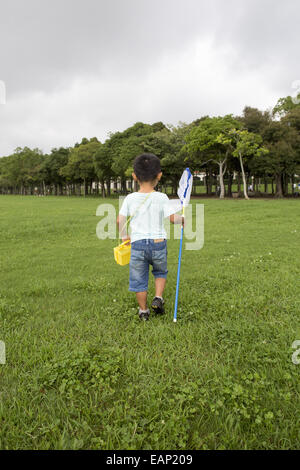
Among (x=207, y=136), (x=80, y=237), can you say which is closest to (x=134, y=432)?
(x=80, y=237)

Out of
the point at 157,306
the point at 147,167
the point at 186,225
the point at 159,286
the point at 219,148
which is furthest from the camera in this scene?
the point at 219,148

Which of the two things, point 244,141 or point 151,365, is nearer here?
point 151,365

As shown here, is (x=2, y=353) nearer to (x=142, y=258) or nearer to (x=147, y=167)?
(x=142, y=258)

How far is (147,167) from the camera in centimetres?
374

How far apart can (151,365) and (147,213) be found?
1.96 meters

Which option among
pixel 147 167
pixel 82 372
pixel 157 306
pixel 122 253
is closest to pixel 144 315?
pixel 157 306

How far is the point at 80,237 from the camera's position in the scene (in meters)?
11.5

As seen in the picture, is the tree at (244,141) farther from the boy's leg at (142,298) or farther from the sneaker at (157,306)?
the boy's leg at (142,298)

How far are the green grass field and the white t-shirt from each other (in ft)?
3.99

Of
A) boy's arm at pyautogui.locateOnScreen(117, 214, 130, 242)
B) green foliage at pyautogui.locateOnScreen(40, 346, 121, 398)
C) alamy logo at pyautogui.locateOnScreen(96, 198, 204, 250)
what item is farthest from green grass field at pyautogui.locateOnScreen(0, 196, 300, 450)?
alamy logo at pyautogui.locateOnScreen(96, 198, 204, 250)

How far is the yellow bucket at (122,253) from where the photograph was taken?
390 cm

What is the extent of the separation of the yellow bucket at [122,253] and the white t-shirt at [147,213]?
195mm

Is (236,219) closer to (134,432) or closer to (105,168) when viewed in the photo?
(134,432)

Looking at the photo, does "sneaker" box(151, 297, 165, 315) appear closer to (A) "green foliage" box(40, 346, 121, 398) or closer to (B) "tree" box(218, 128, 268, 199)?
(A) "green foliage" box(40, 346, 121, 398)
